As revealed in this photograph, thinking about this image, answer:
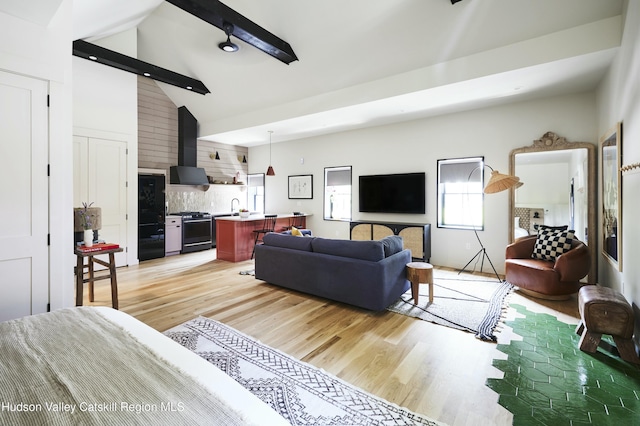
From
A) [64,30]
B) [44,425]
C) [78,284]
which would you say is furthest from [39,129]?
[44,425]

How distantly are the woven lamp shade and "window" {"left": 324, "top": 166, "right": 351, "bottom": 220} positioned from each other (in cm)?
322

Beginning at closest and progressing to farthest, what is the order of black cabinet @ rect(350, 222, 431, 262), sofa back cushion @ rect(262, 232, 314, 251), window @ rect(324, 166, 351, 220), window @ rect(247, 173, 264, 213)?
sofa back cushion @ rect(262, 232, 314, 251), black cabinet @ rect(350, 222, 431, 262), window @ rect(324, 166, 351, 220), window @ rect(247, 173, 264, 213)

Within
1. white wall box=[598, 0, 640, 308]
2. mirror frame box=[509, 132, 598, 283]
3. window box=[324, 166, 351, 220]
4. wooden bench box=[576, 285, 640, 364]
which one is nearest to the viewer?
wooden bench box=[576, 285, 640, 364]

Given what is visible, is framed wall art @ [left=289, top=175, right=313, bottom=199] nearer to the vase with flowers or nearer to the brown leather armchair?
the brown leather armchair

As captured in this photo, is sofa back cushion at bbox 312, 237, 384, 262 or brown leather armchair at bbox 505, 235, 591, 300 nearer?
sofa back cushion at bbox 312, 237, 384, 262

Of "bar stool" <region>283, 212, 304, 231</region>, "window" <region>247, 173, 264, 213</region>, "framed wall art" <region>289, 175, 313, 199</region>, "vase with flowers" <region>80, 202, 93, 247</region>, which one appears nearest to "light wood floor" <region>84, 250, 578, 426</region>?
"vase with flowers" <region>80, 202, 93, 247</region>

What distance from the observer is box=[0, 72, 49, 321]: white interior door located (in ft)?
7.41

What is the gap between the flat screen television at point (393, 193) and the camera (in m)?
6.10

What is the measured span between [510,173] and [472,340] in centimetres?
336

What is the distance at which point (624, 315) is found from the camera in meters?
2.45

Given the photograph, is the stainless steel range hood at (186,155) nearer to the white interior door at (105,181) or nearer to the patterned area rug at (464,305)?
the white interior door at (105,181)

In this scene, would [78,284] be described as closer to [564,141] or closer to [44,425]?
[44,425]

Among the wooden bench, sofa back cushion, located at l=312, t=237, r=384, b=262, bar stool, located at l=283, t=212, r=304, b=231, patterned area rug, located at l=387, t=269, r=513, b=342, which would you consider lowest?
patterned area rug, located at l=387, t=269, r=513, b=342

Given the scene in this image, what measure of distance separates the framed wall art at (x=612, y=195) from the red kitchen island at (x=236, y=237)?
17.9ft
